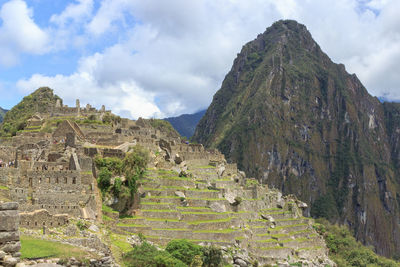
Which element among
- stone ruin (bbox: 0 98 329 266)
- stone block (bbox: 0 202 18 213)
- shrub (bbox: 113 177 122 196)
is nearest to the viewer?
stone block (bbox: 0 202 18 213)

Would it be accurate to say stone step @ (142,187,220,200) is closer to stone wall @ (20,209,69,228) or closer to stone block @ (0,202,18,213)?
stone wall @ (20,209,69,228)

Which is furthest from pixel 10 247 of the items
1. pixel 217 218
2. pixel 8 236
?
pixel 217 218

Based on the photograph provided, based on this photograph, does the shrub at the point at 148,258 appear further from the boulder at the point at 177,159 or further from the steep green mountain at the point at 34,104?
the steep green mountain at the point at 34,104

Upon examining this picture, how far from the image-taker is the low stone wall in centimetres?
1030

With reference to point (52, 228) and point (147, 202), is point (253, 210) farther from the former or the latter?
point (52, 228)

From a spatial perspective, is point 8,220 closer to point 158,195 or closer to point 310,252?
point 158,195

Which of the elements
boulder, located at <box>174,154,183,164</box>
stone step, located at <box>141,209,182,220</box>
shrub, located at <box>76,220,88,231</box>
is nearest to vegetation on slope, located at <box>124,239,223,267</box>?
shrub, located at <box>76,220,88,231</box>

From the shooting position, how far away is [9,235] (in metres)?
10.4

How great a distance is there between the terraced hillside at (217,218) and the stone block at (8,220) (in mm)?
20893

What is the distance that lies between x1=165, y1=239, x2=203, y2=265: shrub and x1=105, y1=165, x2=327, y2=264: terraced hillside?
185 cm

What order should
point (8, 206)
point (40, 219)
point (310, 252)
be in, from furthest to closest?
1. point (310, 252)
2. point (40, 219)
3. point (8, 206)

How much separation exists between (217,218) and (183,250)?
8.98m

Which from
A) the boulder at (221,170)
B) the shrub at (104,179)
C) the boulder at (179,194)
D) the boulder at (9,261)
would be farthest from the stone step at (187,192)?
the boulder at (9,261)

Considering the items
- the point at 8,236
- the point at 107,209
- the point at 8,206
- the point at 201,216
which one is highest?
the point at 8,206
